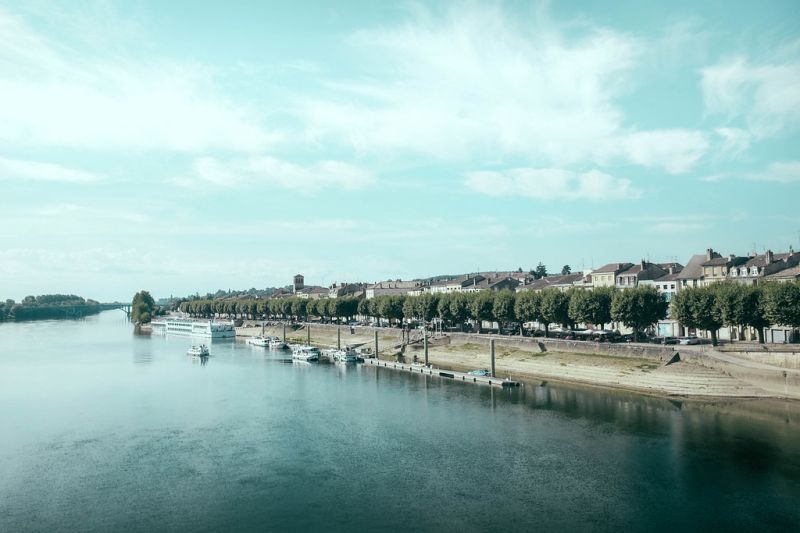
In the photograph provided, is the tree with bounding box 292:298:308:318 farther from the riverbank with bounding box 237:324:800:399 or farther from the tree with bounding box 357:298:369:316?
the riverbank with bounding box 237:324:800:399

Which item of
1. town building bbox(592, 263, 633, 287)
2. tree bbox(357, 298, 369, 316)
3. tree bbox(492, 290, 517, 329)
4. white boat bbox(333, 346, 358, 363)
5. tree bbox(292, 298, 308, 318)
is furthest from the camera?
tree bbox(292, 298, 308, 318)

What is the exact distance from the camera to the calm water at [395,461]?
3509cm

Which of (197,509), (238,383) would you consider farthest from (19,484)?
(238,383)

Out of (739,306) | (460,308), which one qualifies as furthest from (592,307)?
(460,308)

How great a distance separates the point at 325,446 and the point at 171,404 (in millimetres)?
27899

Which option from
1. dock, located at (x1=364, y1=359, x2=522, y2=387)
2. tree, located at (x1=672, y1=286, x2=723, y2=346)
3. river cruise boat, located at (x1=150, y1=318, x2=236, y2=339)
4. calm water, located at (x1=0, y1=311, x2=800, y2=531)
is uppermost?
tree, located at (x1=672, y1=286, x2=723, y2=346)

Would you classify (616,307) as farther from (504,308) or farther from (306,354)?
(306,354)

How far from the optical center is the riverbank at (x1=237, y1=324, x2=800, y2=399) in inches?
2387

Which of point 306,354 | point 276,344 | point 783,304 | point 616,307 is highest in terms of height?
point 783,304

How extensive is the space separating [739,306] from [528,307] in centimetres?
3277

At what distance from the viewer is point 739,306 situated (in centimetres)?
6962

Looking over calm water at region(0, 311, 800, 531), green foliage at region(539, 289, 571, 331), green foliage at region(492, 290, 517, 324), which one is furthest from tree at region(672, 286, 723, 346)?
green foliage at region(492, 290, 517, 324)

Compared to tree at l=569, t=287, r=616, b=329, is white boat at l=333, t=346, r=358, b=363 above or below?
below

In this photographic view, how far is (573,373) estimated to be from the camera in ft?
250
